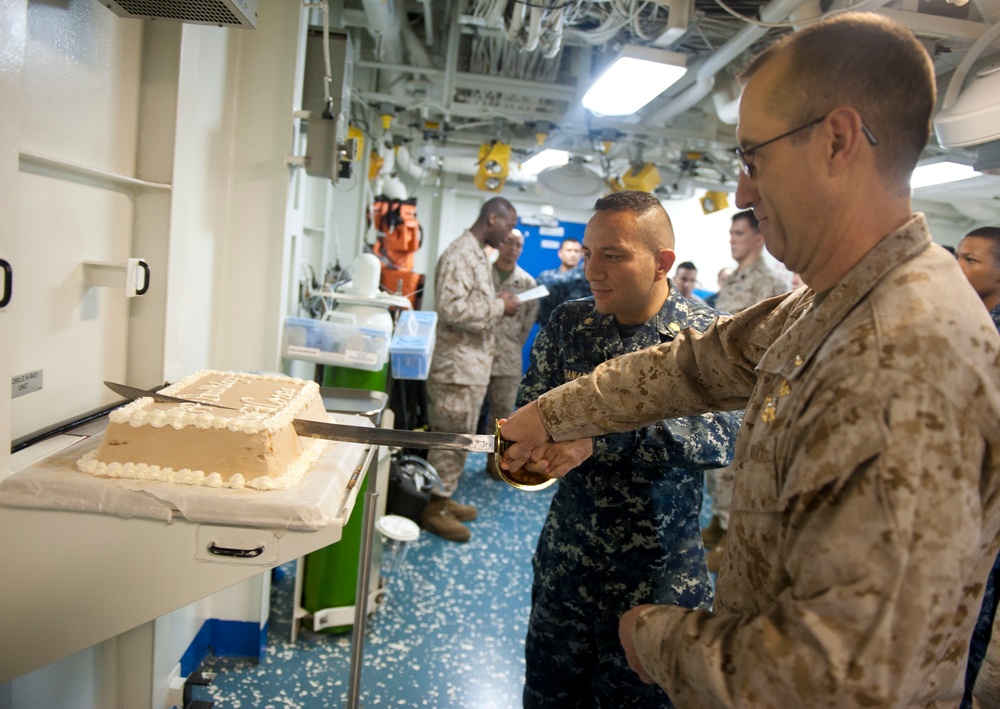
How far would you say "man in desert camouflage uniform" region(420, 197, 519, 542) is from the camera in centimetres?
427

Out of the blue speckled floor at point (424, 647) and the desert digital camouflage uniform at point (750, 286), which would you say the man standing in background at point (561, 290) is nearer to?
the desert digital camouflage uniform at point (750, 286)

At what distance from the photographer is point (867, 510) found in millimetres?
740

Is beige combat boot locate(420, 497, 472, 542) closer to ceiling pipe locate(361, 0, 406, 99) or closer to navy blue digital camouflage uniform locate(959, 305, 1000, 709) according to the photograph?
Result: navy blue digital camouflage uniform locate(959, 305, 1000, 709)

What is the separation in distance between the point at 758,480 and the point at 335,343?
2.23 meters

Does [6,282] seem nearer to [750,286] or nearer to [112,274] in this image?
[112,274]

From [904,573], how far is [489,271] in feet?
12.7

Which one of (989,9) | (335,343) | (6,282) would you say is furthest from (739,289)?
(6,282)

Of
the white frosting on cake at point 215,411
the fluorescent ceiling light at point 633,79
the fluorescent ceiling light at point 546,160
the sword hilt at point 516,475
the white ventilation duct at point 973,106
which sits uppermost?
the fluorescent ceiling light at point 546,160

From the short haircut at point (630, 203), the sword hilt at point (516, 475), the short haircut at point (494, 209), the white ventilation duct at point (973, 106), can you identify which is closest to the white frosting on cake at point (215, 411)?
the sword hilt at point (516, 475)

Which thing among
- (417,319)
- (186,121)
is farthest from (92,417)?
(417,319)

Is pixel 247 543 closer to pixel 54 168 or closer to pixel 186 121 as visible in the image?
pixel 54 168

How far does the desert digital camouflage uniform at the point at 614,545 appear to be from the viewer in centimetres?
174

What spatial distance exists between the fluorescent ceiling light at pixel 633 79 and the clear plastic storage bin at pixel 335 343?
1864mm

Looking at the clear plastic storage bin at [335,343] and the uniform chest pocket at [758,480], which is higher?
the uniform chest pocket at [758,480]
